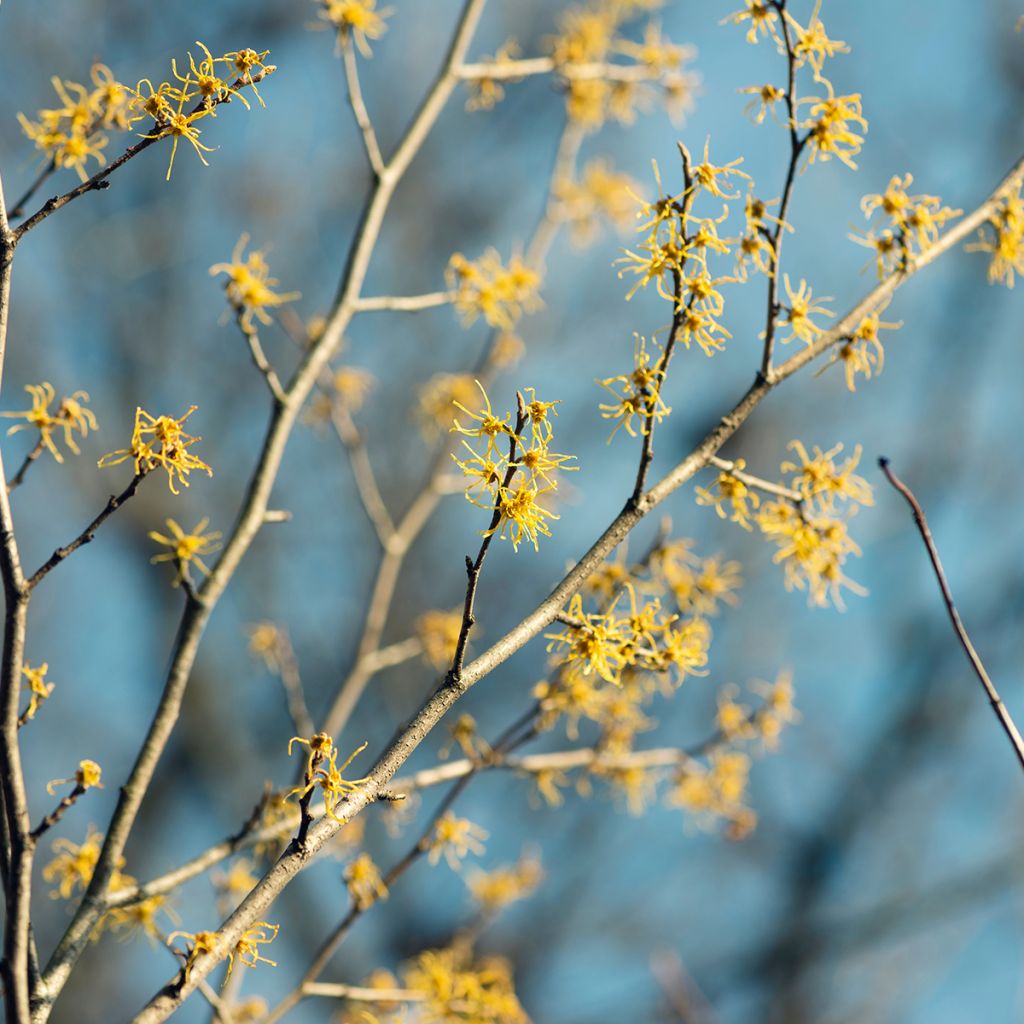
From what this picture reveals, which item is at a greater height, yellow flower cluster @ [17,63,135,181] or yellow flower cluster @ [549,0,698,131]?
yellow flower cluster @ [549,0,698,131]

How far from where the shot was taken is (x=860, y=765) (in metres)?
9.56

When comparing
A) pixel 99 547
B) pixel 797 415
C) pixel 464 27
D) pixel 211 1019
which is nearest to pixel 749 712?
pixel 211 1019

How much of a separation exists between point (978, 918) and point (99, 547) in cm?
790

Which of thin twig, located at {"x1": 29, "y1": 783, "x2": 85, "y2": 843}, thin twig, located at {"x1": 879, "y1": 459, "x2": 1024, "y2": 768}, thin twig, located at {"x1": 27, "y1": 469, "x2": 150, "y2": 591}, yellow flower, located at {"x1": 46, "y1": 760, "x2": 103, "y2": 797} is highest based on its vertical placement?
thin twig, located at {"x1": 27, "y1": 469, "x2": 150, "y2": 591}

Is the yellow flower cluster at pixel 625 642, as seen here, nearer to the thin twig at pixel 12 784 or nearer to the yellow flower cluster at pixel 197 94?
the thin twig at pixel 12 784

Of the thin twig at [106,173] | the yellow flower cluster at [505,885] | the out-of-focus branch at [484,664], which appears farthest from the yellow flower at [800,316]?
the yellow flower cluster at [505,885]

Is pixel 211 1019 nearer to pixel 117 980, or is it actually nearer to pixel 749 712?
pixel 749 712

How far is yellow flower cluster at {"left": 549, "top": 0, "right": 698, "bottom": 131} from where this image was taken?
3.33 metres

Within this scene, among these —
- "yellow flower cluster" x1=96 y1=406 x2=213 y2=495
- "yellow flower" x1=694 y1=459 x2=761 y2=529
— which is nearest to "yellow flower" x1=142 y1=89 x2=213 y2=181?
"yellow flower cluster" x1=96 y1=406 x2=213 y2=495

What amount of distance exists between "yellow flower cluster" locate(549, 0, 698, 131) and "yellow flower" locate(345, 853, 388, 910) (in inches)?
85.1

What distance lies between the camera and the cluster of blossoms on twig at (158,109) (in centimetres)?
157

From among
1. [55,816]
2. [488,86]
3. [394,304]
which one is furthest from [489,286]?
[55,816]

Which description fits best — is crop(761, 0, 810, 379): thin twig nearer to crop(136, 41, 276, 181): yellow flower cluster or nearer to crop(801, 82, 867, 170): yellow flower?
crop(801, 82, 867, 170): yellow flower

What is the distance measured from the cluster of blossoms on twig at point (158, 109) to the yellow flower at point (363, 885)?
1313 millimetres
